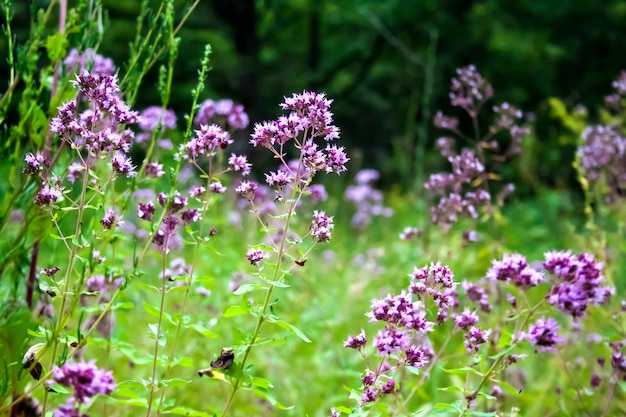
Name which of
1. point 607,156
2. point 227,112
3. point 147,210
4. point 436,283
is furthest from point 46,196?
point 607,156

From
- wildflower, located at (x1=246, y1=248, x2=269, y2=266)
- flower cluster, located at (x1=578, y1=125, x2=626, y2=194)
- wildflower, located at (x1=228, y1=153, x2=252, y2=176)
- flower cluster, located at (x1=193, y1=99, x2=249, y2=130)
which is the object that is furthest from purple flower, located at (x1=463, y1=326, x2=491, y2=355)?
flower cluster, located at (x1=578, y1=125, x2=626, y2=194)

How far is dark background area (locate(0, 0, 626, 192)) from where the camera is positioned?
32.9ft

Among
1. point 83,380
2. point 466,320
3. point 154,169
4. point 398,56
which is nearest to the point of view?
point 83,380

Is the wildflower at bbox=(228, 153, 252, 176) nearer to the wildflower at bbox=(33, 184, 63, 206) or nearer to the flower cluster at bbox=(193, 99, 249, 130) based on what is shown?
the wildflower at bbox=(33, 184, 63, 206)

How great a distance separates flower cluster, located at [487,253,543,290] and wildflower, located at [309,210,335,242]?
365 millimetres

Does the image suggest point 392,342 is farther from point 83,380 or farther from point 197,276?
point 83,380

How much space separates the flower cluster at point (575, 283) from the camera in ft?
4.74

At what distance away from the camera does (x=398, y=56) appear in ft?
37.9

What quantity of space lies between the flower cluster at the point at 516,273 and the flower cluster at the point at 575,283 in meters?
0.04

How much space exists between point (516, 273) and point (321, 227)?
0.44m

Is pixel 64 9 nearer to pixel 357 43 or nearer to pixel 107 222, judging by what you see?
pixel 107 222

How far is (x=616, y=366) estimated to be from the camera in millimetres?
1695

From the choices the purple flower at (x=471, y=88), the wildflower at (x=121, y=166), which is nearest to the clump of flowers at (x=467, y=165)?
the purple flower at (x=471, y=88)

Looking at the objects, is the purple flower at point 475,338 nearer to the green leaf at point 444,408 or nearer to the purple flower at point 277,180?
the green leaf at point 444,408
